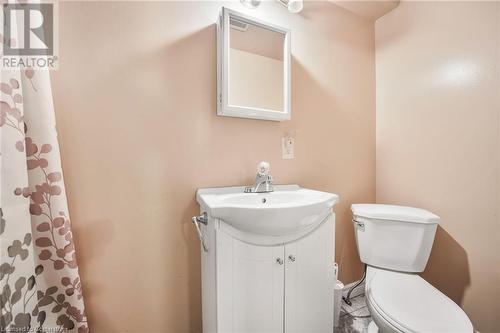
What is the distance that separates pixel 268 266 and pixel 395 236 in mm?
822

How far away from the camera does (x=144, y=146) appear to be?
3.20 feet

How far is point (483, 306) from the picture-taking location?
1.15 metres

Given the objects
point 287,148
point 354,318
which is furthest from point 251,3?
point 354,318

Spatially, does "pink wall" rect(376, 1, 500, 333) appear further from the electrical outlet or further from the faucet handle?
the faucet handle

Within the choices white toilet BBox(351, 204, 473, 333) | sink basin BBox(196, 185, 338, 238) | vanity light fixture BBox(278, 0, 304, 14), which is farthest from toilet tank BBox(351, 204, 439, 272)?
vanity light fixture BBox(278, 0, 304, 14)

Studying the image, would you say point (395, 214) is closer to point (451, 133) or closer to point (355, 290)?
point (451, 133)

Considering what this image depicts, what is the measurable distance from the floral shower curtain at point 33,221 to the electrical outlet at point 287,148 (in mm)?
1030

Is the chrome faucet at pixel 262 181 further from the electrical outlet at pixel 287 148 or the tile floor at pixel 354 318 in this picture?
the tile floor at pixel 354 318

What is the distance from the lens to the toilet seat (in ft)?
2.60

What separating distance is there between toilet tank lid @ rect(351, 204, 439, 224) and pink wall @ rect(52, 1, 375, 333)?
1.64 feet

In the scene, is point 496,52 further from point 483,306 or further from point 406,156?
point 483,306

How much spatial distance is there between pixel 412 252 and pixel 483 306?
0.45 meters

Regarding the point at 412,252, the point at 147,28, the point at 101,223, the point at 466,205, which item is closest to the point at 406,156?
the point at 466,205

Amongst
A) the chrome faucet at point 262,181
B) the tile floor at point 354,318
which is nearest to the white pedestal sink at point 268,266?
the chrome faucet at point 262,181
